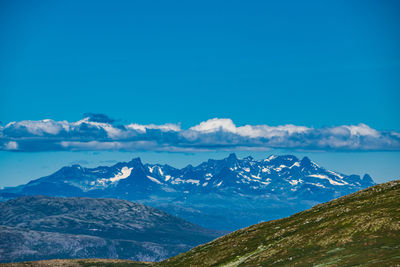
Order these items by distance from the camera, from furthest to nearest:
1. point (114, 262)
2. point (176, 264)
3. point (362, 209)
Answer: point (114, 262)
point (176, 264)
point (362, 209)

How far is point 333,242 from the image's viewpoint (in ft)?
237

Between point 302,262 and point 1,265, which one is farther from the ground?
point 302,262

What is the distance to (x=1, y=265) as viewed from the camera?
128 metres

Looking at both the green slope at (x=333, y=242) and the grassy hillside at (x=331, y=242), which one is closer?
the green slope at (x=333, y=242)

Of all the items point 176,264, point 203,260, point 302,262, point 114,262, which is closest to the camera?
point 302,262

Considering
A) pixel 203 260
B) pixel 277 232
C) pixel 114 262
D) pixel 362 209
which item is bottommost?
pixel 114 262

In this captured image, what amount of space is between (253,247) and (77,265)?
222 ft

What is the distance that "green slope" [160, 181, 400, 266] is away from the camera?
62.0m

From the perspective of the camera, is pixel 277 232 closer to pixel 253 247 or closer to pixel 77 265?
pixel 253 247

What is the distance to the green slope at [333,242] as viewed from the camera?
62.0m

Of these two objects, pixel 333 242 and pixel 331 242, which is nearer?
pixel 333 242

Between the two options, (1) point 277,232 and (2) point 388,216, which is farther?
(1) point 277,232

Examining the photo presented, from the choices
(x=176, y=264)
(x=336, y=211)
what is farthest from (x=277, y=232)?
(x=176, y=264)

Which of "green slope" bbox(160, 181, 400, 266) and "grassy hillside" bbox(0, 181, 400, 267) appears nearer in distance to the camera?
"green slope" bbox(160, 181, 400, 266)
